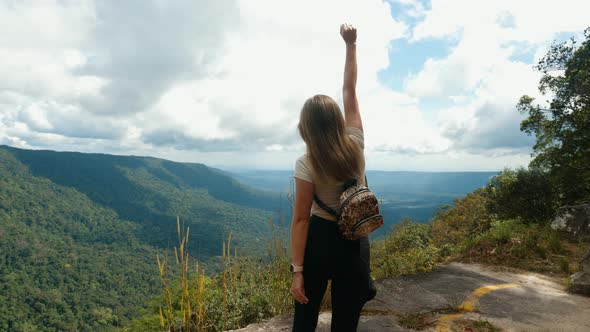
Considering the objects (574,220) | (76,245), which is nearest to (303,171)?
(574,220)

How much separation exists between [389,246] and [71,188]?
748 feet

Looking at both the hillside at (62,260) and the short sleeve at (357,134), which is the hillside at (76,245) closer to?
the hillside at (62,260)

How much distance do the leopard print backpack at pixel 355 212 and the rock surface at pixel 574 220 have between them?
7862 millimetres

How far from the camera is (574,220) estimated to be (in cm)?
700

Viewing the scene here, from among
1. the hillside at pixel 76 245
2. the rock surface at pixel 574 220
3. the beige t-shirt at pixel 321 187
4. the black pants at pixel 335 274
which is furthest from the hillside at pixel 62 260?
the beige t-shirt at pixel 321 187

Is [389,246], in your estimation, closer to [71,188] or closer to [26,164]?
[71,188]

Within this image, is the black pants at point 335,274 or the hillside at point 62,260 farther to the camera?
the hillside at point 62,260

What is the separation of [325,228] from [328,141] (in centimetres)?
41

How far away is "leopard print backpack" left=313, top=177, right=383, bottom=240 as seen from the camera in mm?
1395

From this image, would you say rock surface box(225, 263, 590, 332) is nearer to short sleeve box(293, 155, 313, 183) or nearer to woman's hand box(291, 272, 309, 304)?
woman's hand box(291, 272, 309, 304)

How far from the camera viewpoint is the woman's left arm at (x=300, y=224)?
1417 millimetres

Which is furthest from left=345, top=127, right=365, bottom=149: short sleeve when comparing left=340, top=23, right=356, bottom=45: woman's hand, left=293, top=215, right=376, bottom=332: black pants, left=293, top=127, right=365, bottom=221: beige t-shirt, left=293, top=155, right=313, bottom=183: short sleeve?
left=340, top=23, right=356, bottom=45: woman's hand

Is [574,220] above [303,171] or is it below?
below

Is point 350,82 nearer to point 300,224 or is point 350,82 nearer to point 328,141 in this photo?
point 328,141
